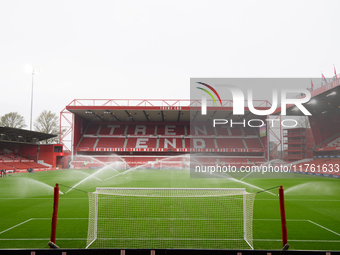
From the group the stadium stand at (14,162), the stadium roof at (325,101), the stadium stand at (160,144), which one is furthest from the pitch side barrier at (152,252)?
the stadium stand at (160,144)

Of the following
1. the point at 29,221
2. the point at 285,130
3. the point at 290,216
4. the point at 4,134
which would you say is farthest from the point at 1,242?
the point at 285,130

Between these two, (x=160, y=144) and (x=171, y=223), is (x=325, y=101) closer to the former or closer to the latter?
(x=171, y=223)

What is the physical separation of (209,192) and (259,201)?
2.85 m

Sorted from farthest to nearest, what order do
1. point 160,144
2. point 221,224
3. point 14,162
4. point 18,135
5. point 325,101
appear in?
point 160,144, point 18,135, point 14,162, point 325,101, point 221,224

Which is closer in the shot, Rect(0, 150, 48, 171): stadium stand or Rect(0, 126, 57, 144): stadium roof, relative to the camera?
Rect(0, 150, 48, 171): stadium stand

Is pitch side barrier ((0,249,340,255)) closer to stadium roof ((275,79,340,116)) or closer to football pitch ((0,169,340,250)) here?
football pitch ((0,169,340,250))

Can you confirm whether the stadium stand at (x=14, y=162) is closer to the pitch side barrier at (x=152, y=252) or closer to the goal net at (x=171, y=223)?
the goal net at (x=171, y=223)

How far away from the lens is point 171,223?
7.95 meters

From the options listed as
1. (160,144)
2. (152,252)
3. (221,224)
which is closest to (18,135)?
(160,144)

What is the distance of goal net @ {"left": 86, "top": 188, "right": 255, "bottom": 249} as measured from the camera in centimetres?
614

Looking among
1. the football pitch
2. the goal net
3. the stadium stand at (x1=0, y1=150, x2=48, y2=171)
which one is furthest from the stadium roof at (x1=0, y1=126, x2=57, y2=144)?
the goal net

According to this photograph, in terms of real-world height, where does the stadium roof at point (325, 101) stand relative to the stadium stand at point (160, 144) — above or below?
above

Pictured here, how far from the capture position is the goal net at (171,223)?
20.1ft

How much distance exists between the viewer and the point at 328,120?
3459 cm
